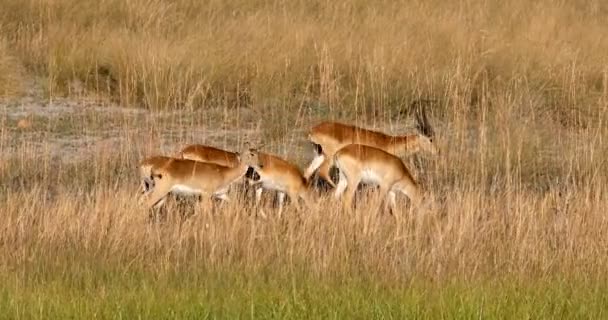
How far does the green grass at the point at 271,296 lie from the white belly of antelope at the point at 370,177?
336 cm

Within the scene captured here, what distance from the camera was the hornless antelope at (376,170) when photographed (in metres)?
11.5

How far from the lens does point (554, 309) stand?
7.30m

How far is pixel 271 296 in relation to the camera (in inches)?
288

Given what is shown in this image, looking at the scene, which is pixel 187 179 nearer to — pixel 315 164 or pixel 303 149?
pixel 315 164

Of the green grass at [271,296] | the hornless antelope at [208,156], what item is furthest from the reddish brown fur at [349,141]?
the green grass at [271,296]

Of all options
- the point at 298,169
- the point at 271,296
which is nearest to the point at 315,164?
the point at 298,169

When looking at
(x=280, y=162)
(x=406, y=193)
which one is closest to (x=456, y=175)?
(x=406, y=193)

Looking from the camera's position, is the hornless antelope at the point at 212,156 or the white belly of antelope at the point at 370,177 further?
the hornless antelope at the point at 212,156

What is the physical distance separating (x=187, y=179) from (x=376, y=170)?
1.69m

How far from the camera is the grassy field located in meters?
7.62

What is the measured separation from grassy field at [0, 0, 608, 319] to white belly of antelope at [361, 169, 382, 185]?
0.39 meters

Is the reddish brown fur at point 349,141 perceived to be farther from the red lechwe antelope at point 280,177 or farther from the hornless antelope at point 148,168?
the hornless antelope at point 148,168

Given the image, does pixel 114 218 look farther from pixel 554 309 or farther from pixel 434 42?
pixel 434 42

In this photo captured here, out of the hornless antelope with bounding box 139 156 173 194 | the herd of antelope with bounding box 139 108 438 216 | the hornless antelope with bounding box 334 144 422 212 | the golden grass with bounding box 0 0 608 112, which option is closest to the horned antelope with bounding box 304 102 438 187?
the herd of antelope with bounding box 139 108 438 216
